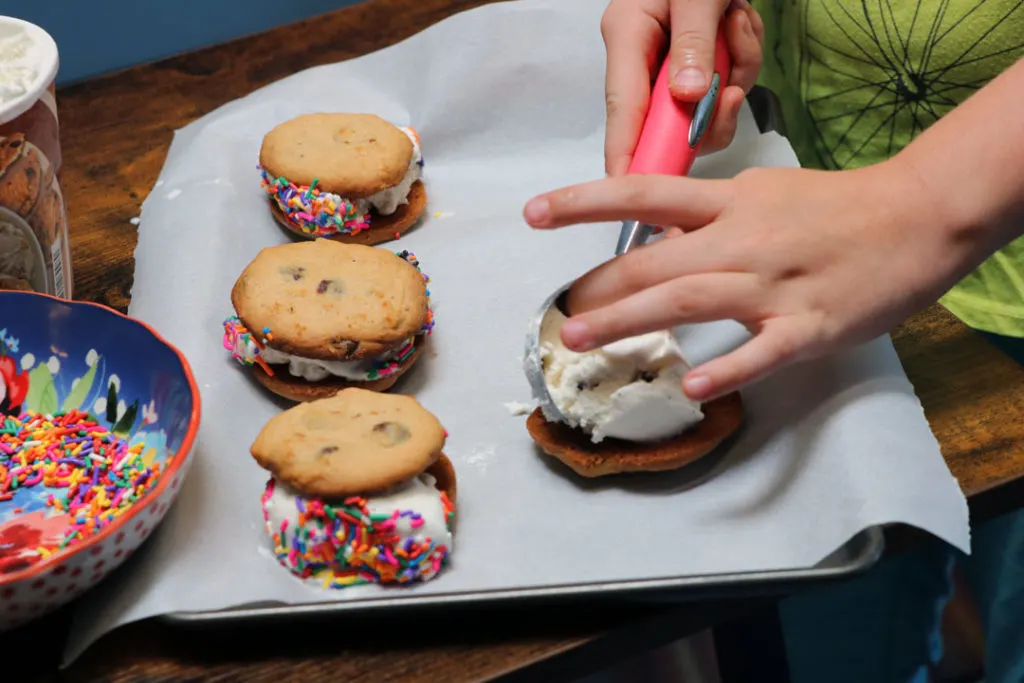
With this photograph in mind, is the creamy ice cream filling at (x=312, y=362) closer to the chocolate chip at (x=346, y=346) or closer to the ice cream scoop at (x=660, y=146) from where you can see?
the chocolate chip at (x=346, y=346)

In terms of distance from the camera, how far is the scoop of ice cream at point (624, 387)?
92 centimetres

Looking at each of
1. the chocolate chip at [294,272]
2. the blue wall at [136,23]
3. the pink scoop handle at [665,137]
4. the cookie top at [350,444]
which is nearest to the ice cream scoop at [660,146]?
the pink scoop handle at [665,137]

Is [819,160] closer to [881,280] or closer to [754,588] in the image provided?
[881,280]

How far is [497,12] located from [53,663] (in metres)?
0.90

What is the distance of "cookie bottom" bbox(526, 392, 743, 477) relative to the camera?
0.92 meters

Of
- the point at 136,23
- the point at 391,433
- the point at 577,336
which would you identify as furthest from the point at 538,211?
the point at 136,23

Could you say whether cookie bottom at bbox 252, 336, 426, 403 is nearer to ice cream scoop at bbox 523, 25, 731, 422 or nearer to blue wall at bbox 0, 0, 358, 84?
ice cream scoop at bbox 523, 25, 731, 422

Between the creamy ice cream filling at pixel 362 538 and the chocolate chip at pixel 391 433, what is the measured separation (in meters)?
0.04

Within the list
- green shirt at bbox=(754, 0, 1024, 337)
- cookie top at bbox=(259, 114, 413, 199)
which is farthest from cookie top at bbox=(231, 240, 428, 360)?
green shirt at bbox=(754, 0, 1024, 337)

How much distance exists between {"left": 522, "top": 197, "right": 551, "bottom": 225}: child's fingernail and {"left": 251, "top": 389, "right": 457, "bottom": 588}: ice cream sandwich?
186 mm

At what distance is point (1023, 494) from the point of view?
2.97ft

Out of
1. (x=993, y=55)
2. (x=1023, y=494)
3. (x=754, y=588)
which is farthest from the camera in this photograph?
(x=993, y=55)

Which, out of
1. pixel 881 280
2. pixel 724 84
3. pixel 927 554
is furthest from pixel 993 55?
pixel 927 554

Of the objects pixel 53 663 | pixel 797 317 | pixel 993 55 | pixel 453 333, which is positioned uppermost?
pixel 993 55
